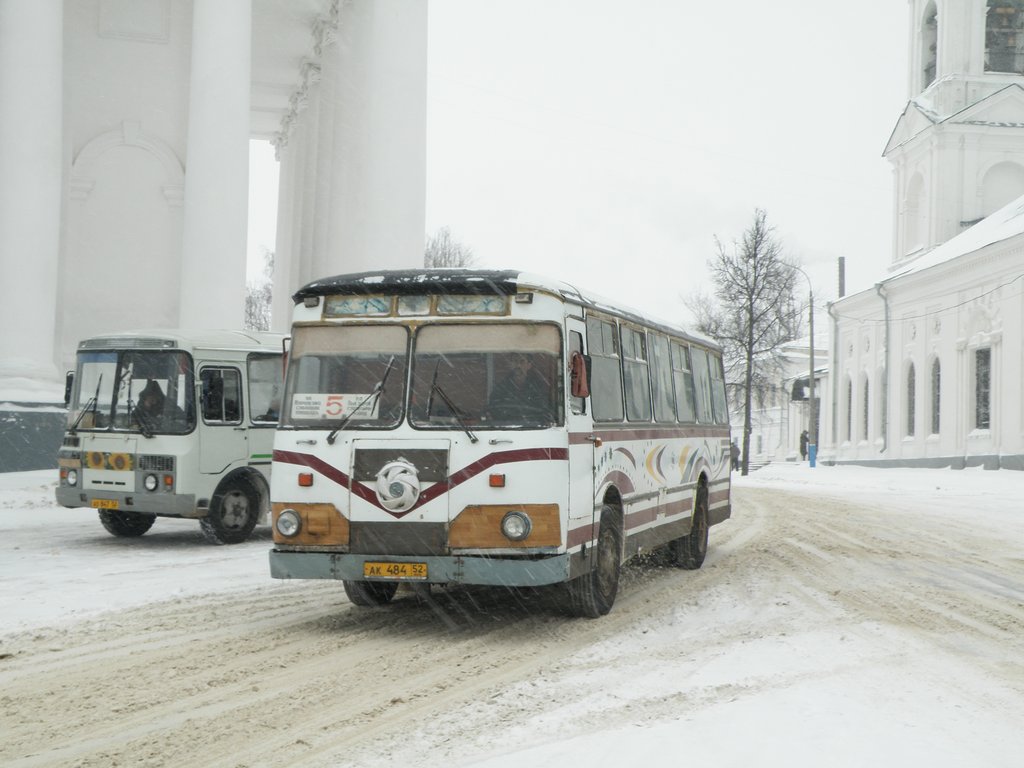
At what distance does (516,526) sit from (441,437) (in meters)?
0.85

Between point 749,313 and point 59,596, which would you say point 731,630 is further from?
point 749,313

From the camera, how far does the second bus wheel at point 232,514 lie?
15.8 meters

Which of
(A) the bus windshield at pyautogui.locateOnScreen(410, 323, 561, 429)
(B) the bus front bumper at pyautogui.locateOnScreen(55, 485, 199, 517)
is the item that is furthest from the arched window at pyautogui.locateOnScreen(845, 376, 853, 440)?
(A) the bus windshield at pyautogui.locateOnScreen(410, 323, 561, 429)

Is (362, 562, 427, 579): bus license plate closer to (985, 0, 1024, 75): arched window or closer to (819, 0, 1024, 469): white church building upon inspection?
(819, 0, 1024, 469): white church building

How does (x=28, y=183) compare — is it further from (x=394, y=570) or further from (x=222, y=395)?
(x=394, y=570)

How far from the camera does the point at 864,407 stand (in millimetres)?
59656

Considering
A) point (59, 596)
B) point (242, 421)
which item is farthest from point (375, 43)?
point (59, 596)

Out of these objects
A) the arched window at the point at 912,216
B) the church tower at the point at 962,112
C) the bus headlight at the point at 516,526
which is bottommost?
the bus headlight at the point at 516,526

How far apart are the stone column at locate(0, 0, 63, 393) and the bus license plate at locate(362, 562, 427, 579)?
1712 cm

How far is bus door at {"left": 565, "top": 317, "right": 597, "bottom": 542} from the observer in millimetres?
9273


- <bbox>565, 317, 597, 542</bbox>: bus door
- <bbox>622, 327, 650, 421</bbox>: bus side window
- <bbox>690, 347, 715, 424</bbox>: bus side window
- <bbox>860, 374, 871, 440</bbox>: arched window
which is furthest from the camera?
<bbox>860, 374, 871, 440</bbox>: arched window

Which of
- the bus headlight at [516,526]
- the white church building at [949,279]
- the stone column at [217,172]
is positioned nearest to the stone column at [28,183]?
the stone column at [217,172]

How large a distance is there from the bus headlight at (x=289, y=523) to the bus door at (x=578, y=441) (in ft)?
6.65

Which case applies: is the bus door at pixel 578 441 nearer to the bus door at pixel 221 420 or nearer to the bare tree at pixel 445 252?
the bus door at pixel 221 420
